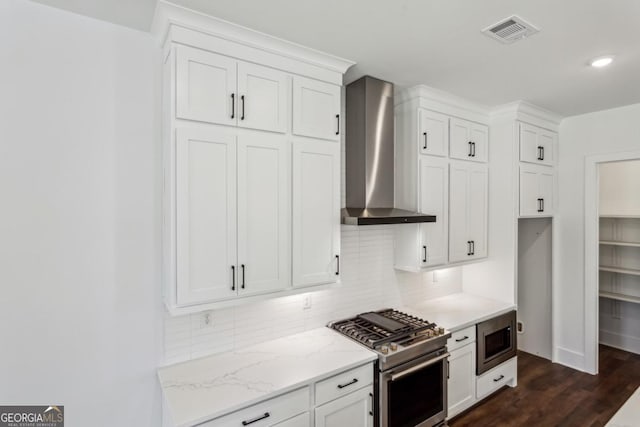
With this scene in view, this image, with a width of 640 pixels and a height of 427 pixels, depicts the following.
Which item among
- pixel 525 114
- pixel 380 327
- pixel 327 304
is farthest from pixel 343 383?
pixel 525 114

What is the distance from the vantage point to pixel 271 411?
177cm

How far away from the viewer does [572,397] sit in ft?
10.5

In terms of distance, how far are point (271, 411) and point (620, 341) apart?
16.1ft

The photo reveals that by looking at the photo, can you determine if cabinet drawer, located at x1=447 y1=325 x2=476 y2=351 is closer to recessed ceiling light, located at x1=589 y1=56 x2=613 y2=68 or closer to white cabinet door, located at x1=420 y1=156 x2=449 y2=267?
white cabinet door, located at x1=420 y1=156 x2=449 y2=267

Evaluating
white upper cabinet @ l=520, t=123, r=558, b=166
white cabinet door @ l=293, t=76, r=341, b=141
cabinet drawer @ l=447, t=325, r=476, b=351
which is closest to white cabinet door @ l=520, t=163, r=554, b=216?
white upper cabinet @ l=520, t=123, r=558, b=166

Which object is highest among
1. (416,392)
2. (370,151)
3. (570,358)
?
(370,151)

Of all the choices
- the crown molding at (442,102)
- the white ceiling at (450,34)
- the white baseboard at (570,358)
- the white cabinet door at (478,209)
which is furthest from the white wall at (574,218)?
the crown molding at (442,102)

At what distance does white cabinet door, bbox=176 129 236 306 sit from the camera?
1756 millimetres

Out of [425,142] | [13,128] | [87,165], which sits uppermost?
[425,142]

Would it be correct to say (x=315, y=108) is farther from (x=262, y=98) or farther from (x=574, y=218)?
(x=574, y=218)

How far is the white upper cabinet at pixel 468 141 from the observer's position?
3100mm

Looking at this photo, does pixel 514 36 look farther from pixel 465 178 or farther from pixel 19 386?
pixel 19 386

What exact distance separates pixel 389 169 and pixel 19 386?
8.74 ft

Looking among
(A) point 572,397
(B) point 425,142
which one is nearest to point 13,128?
(B) point 425,142
